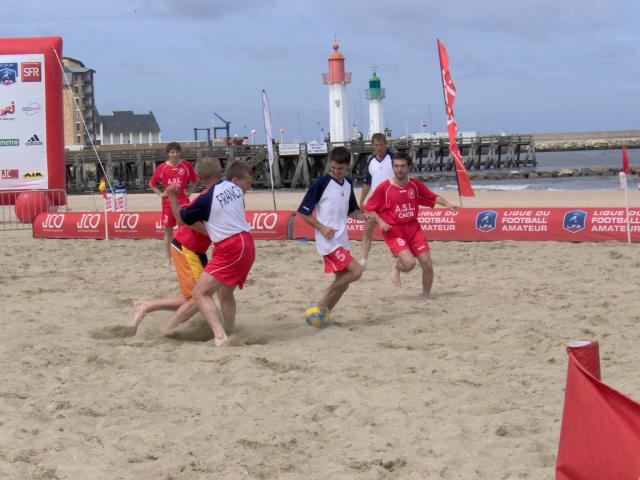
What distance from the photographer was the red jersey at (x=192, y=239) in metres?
6.89

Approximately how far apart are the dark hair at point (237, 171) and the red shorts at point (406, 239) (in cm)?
226

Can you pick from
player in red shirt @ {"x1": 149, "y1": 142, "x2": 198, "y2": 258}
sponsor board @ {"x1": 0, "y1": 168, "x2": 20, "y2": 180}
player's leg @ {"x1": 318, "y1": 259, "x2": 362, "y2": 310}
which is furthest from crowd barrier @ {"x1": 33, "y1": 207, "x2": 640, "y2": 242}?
player's leg @ {"x1": 318, "y1": 259, "x2": 362, "y2": 310}

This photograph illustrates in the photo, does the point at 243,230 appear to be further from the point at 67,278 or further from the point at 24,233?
the point at 24,233

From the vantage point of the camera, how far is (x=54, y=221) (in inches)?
603

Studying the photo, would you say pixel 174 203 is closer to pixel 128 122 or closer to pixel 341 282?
pixel 341 282

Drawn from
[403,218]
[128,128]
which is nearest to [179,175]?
[403,218]

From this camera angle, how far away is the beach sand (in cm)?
423

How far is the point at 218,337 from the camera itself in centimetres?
660

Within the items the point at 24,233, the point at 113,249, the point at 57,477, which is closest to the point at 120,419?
the point at 57,477

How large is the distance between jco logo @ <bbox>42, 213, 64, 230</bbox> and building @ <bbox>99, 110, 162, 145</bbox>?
97.0 meters

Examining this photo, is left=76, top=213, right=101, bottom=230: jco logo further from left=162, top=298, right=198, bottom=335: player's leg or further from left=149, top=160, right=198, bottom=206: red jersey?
left=162, top=298, right=198, bottom=335: player's leg

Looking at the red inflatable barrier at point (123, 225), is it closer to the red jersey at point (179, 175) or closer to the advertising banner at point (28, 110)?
the red jersey at point (179, 175)

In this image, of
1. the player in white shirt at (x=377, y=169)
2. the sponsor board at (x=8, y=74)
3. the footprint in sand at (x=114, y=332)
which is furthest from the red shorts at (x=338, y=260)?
the sponsor board at (x=8, y=74)

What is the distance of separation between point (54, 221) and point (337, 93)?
47.2 metres
